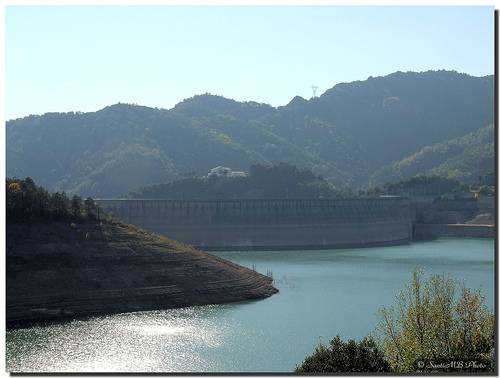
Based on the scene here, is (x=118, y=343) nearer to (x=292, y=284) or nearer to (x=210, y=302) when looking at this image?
(x=210, y=302)

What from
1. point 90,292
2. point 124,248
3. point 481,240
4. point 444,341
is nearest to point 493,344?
point 444,341

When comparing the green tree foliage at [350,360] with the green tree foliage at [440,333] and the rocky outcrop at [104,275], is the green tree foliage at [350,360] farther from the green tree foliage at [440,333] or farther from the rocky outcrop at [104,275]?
the rocky outcrop at [104,275]

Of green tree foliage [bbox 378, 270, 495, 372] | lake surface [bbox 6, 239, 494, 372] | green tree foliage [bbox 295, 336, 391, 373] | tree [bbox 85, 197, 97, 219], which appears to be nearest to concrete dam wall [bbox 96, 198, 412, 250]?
lake surface [bbox 6, 239, 494, 372]

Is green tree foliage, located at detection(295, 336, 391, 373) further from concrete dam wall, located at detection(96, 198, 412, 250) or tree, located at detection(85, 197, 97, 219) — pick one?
concrete dam wall, located at detection(96, 198, 412, 250)

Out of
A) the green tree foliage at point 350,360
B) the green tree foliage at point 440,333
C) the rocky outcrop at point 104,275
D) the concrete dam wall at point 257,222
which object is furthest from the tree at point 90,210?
the concrete dam wall at point 257,222

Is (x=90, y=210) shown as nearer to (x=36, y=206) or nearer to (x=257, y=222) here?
(x=36, y=206)

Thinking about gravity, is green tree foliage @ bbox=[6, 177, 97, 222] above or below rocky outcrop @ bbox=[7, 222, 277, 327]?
above
